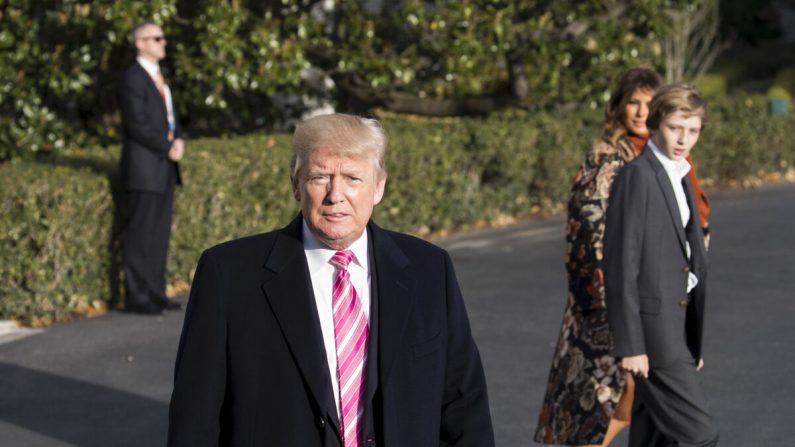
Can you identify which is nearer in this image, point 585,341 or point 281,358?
point 281,358

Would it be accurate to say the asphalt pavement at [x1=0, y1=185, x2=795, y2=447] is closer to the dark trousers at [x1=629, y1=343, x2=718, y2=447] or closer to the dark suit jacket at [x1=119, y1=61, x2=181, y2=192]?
the dark suit jacket at [x1=119, y1=61, x2=181, y2=192]

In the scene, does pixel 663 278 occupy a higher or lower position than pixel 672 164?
lower

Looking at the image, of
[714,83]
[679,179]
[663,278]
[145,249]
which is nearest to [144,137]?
[145,249]

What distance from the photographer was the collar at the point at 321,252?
3.64m

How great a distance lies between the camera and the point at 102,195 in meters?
10.1

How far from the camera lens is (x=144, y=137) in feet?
33.1

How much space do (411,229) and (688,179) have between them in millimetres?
7947

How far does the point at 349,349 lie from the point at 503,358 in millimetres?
5411

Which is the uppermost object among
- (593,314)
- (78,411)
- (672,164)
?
(672,164)

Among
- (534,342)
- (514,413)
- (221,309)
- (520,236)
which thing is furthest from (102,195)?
(221,309)

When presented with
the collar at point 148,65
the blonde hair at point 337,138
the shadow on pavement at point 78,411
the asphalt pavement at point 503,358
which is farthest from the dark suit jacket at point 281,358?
the collar at point 148,65

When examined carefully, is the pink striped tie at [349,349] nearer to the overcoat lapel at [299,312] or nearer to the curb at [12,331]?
the overcoat lapel at [299,312]

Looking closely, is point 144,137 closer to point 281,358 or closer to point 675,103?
point 675,103

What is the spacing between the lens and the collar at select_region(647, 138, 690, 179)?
5590 millimetres
